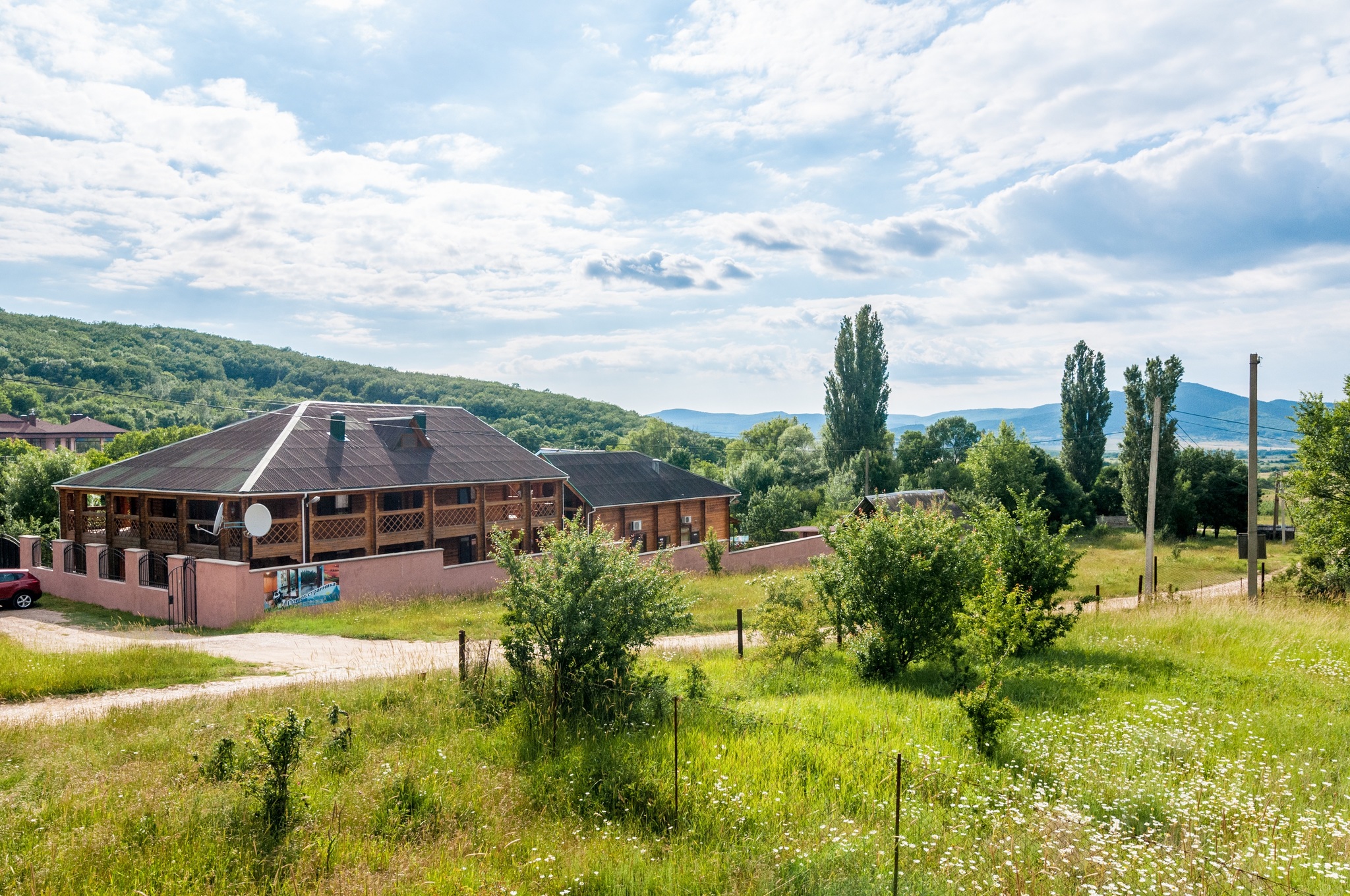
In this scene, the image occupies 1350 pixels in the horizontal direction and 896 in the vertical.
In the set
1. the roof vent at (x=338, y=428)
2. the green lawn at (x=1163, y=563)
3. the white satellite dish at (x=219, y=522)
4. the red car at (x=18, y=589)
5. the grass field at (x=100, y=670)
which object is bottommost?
the green lawn at (x=1163, y=563)

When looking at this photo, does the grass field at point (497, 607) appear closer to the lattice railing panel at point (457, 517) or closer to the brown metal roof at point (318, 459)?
the brown metal roof at point (318, 459)

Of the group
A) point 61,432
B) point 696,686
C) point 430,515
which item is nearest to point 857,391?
point 430,515

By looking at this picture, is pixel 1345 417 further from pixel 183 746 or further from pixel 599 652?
pixel 183 746

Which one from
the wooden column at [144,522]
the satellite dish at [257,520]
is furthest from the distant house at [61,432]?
the satellite dish at [257,520]

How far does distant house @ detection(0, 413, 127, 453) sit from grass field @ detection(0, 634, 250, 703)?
81.1 m

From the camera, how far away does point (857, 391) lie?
57.9 metres

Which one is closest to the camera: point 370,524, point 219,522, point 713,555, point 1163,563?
point 219,522

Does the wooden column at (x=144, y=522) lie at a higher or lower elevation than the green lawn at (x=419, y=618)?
higher

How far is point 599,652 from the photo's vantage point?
9.57 meters

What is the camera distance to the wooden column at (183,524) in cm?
2622

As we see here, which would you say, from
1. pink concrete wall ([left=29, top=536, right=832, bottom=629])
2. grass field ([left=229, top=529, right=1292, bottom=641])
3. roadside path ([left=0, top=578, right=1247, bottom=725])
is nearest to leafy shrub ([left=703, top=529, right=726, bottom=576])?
grass field ([left=229, top=529, right=1292, bottom=641])

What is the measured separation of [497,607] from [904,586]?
14.1 m

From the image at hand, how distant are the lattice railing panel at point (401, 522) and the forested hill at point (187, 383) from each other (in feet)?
220

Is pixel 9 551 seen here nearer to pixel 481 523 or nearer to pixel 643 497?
pixel 481 523
